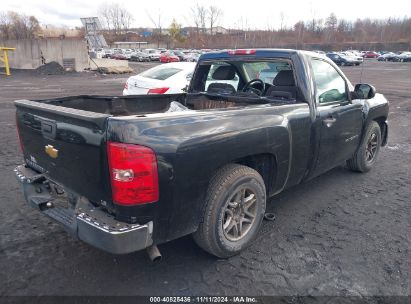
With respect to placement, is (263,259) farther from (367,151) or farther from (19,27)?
(19,27)

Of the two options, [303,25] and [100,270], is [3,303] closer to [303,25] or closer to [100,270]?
[100,270]

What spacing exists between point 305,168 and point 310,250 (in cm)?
92

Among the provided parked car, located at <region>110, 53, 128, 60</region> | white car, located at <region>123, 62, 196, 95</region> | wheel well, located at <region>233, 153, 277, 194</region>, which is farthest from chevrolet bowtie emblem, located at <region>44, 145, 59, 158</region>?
parked car, located at <region>110, 53, 128, 60</region>

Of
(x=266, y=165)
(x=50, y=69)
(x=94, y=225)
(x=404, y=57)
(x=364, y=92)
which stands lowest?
(x=94, y=225)

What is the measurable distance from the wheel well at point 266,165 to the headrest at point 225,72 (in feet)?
5.75

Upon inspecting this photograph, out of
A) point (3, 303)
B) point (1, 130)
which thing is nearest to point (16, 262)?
point (3, 303)

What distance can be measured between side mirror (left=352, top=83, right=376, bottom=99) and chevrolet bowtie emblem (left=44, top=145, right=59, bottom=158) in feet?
12.0

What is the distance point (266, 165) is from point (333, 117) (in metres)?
1.19

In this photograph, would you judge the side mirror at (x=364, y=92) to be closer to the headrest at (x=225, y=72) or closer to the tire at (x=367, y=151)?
the tire at (x=367, y=151)

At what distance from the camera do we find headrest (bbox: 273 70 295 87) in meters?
3.92

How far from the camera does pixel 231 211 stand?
120 inches

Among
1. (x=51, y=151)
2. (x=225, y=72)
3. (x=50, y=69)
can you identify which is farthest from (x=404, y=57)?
(x=51, y=151)

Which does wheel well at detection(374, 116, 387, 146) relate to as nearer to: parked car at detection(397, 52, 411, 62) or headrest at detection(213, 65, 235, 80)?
headrest at detection(213, 65, 235, 80)

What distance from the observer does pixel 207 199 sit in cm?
276
